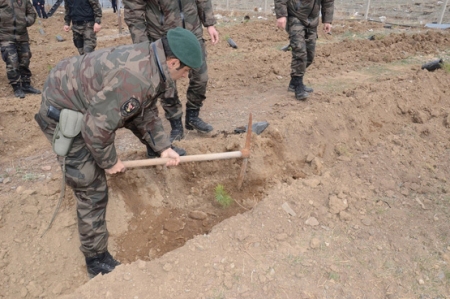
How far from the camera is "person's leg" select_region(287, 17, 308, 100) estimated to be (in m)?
4.83

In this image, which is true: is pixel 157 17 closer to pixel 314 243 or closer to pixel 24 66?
pixel 314 243

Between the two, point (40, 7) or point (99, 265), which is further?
point (40, 7)

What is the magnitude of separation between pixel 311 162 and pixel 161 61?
2129 mm

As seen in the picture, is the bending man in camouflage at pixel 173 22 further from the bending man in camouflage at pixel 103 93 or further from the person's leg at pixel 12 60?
the person's leg at pixel 12 60

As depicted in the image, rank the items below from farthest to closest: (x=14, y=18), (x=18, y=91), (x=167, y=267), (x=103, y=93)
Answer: (x=18, y=91)
(x=14, y=18)
(x=167, y=267)
(x=103, y=93)

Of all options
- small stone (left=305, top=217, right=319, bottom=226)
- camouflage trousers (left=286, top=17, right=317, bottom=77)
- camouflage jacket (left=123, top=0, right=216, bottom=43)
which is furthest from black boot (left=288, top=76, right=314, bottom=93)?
small stone (left=305, top=217, right=319, bottom=226)

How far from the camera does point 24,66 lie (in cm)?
620

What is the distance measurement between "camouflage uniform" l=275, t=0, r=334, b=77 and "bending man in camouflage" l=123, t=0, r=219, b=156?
1.36 metres

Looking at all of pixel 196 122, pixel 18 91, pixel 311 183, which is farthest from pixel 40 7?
pixel 311 183

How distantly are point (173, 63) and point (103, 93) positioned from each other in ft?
1.54

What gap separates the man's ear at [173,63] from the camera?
226 centimetres

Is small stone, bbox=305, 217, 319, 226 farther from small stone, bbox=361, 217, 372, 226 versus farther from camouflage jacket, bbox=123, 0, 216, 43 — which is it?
camouflage jacket, bbox=123, 0, 216, 43

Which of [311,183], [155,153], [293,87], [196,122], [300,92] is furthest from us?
[293,87]

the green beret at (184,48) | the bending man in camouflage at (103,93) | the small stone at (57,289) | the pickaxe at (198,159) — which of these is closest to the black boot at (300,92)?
the pickaxe at (198,159)
